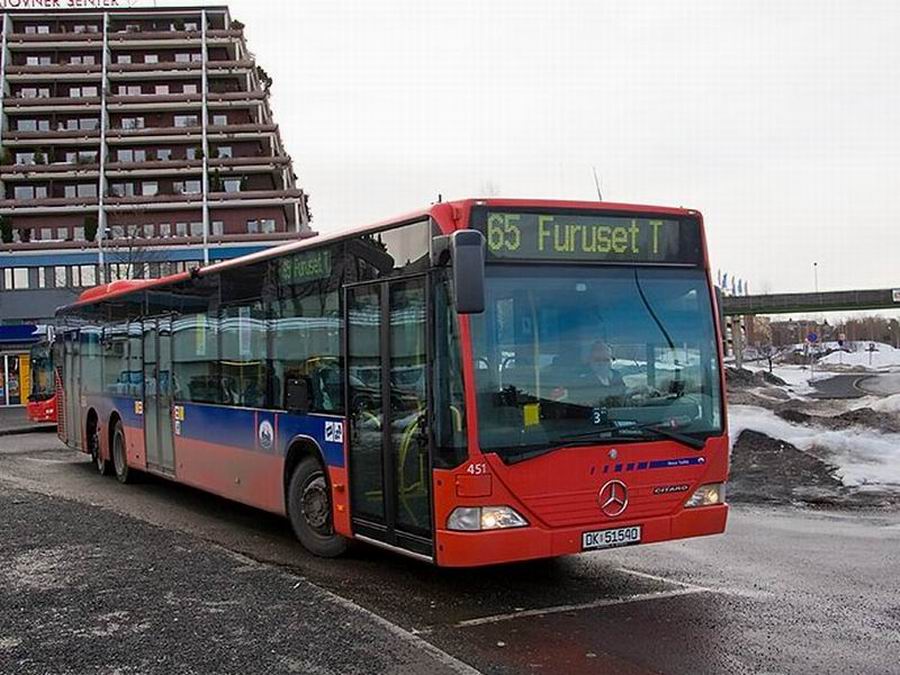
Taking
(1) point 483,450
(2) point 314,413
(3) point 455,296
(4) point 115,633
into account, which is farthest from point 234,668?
(2) point 314,413

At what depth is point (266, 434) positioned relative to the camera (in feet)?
33.0

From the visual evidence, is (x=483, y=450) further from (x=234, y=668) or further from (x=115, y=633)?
(x=115, y=633)

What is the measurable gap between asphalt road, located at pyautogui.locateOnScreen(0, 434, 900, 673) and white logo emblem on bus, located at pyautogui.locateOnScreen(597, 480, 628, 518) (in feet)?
2.29

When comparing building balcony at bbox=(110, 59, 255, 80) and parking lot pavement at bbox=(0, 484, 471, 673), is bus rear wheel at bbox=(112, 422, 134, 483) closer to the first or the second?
parking lot pavement at bbox=(0, 484, 471, 673)

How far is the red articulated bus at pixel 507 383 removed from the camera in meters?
7.02

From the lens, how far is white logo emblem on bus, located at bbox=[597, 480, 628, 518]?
7352 millimetres

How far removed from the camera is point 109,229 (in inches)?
2847

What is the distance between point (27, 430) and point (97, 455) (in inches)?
581

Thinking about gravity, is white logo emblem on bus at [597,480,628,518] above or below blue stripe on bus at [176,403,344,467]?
below

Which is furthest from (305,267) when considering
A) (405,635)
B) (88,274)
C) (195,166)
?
(195,166)

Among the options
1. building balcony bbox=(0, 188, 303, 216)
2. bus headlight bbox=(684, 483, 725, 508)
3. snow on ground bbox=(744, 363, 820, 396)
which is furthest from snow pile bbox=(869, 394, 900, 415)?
building balcony bbox=(0, 188, 303, 216)

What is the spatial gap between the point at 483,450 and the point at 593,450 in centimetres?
87

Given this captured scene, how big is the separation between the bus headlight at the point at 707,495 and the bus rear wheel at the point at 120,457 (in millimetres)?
10121

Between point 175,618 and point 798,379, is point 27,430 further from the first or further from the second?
point 798,379
